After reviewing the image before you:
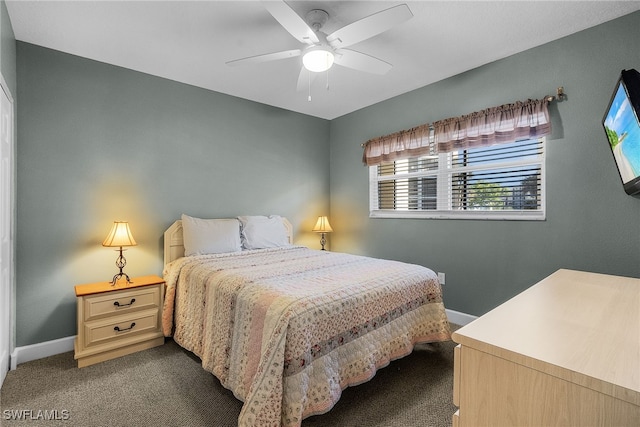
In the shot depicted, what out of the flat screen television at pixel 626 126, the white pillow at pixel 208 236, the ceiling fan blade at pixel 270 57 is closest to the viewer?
the flat screen television at pixel 626 126

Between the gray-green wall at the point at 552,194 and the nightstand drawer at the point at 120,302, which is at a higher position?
the gray-green wall at the point at 552,194

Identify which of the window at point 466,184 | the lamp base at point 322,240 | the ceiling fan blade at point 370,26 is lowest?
the lamp base at point 322,240

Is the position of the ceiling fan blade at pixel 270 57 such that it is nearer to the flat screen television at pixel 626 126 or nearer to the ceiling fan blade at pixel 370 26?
the ceiling fan blade at pixel 370 26

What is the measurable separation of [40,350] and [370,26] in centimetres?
342

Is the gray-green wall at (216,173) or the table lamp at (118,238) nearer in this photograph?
the gray-green wall at (216,173)

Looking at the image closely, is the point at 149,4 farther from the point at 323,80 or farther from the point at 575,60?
the point at 575,60

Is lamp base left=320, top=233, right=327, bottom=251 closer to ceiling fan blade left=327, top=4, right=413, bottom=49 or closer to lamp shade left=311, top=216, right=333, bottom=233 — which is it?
lamp shade left=311, top=216, right=333, bottom=233

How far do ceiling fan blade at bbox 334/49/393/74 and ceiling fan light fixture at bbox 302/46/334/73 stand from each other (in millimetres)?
86

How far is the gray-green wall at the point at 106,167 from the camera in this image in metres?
2.43

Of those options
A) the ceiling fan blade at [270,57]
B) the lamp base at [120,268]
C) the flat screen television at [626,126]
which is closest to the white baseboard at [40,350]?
the lamp base at [120,268]

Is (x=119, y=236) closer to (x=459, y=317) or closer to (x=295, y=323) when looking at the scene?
(x=295, y=323)

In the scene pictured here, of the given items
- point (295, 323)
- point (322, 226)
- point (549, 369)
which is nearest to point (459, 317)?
point (322, 226)

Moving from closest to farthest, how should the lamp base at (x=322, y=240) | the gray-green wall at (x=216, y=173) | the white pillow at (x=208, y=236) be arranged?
the gray-green wall at (x=216, y=173) < the white pillow at (x=208, y=236) < the lamp base at (x=322, y=240)

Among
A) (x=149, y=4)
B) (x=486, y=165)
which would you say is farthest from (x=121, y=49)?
(x=486, y=165)
